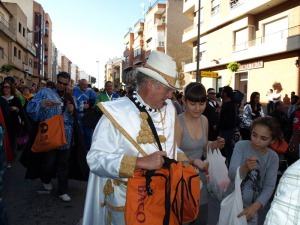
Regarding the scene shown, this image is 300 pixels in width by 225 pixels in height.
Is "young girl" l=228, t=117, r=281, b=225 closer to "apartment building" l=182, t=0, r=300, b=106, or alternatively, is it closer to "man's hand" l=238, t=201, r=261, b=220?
"man's hand" l=238, t=201, r=261, b=220

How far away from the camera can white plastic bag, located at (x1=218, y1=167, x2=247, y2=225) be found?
2652 mm

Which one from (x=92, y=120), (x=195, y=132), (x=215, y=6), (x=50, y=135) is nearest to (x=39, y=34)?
(x=215, y=6)

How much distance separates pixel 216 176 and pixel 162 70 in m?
1.48

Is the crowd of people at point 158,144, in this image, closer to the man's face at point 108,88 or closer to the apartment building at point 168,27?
the man's face at point 108,88

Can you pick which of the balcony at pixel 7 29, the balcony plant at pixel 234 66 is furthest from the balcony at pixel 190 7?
the balcony at pixel 7 29

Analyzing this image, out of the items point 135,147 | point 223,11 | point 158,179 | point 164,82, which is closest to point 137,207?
point 158,179

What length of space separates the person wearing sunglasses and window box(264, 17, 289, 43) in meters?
16.6

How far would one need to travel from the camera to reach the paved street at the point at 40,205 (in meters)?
4.35

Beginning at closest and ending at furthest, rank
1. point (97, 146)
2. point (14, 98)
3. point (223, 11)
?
point (97, 146) → point (14, 98) → point (223, 11)

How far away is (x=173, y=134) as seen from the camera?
2.47 m

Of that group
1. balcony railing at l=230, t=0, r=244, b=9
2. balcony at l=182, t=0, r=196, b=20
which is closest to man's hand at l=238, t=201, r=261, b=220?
balcony railing at l=230, t=0, r=244, b=9

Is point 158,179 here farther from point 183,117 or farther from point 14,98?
point 14,98

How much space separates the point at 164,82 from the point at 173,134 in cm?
43

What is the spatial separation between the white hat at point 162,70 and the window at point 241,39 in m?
21.4
